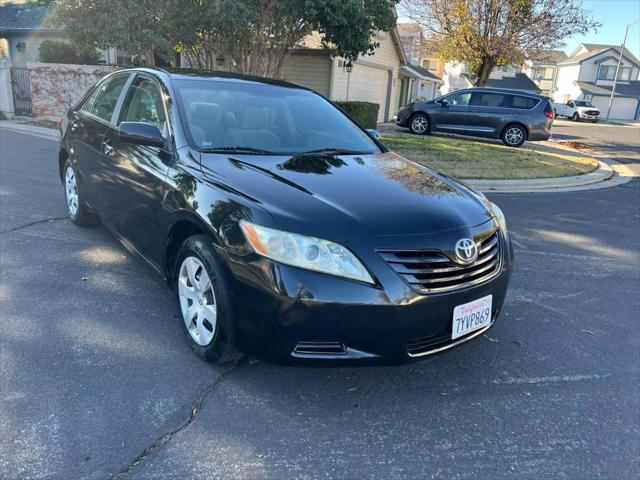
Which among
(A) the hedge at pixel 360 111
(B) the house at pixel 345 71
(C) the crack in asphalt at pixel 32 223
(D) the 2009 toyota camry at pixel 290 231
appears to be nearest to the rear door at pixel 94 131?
(D) the 2009 toyota camry at pixel 290 231

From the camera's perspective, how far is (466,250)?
2.60 m

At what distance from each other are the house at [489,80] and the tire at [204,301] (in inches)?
1672

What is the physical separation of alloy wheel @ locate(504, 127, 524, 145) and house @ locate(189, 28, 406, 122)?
4.88 meters

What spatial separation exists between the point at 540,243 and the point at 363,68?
16.0m

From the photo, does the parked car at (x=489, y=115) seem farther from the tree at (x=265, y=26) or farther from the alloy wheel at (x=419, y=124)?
the tree at (x=265, y=26)

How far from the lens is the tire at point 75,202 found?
16.3ft

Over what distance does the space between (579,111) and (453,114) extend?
30.6m

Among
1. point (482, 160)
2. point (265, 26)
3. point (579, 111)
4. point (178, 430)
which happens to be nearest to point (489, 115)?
point (482, 160)

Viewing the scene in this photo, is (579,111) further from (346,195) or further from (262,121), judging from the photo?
(346,195)

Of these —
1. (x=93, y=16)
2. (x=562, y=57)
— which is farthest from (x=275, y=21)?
(x=562, y=57)

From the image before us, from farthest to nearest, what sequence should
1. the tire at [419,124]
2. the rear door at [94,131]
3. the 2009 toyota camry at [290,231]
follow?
the tire at [419,124] < the rear door at [94,131] < the 2009 toyota camry at [290,231]

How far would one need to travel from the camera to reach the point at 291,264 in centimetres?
236

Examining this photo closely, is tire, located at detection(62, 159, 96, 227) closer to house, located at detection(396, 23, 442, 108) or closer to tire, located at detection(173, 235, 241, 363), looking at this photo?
tire, located at detection(173, 235, 241, 363)

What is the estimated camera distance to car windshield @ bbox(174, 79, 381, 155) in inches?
134
